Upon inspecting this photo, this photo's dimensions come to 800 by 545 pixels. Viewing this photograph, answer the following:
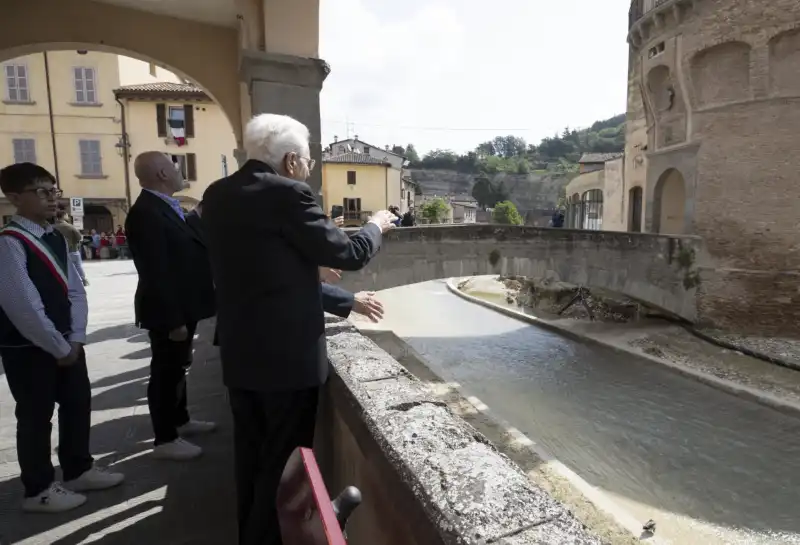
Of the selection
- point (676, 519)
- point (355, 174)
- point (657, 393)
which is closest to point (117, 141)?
point (355, 174)

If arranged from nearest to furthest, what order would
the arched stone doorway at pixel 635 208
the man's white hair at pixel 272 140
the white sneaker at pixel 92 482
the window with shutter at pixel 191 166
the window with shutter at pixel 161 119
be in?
the man's white hair at pixel 272 140, the white sneaker at pixel 92 482, the arched stone doorway at pixel 635 208, the window with shutter at pixel 161 119, the window with shutter at pixel 191 166

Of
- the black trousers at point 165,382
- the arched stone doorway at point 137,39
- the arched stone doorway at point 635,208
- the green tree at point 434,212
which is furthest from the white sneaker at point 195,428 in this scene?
the green tree at point 434,212

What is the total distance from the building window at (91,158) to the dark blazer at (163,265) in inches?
930

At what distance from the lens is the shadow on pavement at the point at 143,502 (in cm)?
209

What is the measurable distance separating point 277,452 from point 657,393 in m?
11.3

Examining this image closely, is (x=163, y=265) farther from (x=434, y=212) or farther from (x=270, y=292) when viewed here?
(x=434, y=212)

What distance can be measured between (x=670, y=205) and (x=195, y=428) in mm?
18406

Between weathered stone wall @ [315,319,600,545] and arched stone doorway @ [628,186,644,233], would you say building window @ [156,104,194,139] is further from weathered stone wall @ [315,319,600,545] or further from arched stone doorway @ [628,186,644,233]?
weathered stone wall @ [315,319,600,545]

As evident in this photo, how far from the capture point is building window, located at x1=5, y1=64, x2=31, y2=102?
21484 mm

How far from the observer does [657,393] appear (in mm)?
11148

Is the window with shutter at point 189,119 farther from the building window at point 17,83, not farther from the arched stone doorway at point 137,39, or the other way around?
the arched stone doorway at point 137,39

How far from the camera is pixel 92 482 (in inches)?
96.1

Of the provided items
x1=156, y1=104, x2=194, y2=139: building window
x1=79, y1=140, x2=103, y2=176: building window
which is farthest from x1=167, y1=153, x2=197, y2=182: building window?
x1=79, y1=140, x2=103, y2=176: building window

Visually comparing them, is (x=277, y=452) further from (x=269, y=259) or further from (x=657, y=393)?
(x=657, y=393)
